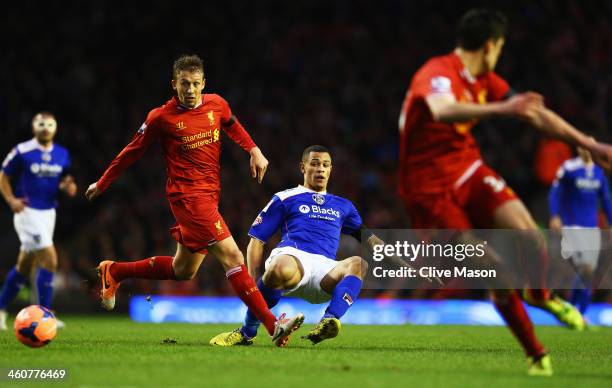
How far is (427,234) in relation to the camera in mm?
6285

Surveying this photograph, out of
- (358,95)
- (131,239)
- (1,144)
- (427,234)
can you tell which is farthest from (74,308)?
(427,234)

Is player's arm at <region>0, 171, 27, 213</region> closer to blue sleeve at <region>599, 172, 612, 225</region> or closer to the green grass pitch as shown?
the green grass pitch

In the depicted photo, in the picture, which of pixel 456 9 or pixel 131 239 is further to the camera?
pixel 456 9

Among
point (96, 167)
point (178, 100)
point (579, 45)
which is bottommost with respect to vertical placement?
point (96, 167)

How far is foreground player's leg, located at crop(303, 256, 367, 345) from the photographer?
718 centimetres

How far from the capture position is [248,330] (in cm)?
784

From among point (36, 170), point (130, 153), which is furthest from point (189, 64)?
point (36, 170)

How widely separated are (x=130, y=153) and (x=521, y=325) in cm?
380

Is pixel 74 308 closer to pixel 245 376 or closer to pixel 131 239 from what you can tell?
pixel 131 239

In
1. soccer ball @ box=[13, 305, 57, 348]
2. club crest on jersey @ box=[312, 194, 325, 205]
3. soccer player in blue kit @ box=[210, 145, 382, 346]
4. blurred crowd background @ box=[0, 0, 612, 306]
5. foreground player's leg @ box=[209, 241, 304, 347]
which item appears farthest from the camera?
blurred crowd background @ box=[0, 0, 612, 306]

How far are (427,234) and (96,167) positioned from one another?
13801mm

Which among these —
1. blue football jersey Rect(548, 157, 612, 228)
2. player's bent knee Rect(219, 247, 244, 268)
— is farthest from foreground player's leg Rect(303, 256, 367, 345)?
blue football jersey Rect(548, 157, 612, 228)

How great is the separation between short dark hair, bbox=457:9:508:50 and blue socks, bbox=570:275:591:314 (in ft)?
23.9

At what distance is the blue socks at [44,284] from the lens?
416 inches
